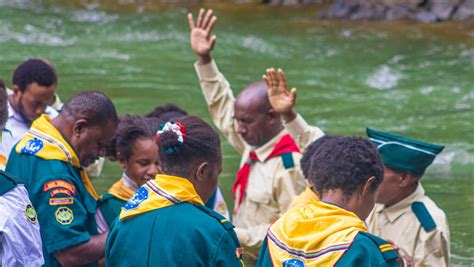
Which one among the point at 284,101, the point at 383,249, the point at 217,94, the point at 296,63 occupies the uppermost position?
the point at 383,249

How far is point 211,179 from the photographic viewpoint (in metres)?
3.42

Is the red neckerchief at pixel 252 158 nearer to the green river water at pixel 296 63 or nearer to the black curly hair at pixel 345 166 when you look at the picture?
the black curly hair at pixel 345 166

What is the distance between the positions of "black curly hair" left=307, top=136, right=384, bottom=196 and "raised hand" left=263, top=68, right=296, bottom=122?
5.63 feet

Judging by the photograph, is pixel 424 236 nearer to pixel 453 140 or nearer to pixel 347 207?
pixel 347 207

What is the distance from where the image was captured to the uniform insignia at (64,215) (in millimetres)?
3900

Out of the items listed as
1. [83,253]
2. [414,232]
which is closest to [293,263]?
[83,253]

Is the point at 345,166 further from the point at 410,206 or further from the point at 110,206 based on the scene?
the point at 110,206

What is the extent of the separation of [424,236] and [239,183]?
1356 millimetres

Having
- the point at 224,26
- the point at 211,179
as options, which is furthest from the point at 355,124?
the point at 211,179

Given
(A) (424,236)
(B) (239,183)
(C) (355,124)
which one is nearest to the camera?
(A) (424,236)

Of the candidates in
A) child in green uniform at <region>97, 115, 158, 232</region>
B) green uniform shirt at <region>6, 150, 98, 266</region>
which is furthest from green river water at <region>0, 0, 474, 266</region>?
green uniform shirt at <region>6, 150, 98, 266</region>

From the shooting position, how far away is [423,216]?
4387 millimetres

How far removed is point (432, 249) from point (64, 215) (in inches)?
66.9

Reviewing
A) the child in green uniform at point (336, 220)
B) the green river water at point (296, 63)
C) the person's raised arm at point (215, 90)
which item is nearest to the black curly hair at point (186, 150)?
the child in green uniform at point (336, 220)
